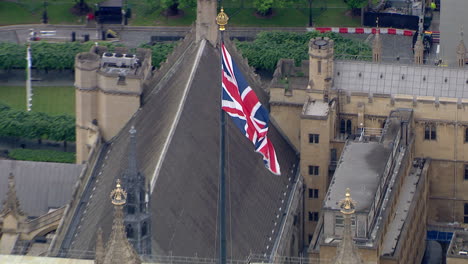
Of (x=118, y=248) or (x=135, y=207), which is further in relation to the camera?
(x=135, y=207)

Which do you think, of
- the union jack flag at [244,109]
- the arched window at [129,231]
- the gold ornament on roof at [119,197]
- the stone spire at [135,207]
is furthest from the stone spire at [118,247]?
the union jack flag at [244,109]

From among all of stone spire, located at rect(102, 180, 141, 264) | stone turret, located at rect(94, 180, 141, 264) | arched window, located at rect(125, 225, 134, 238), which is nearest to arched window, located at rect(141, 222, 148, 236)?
arched window, located at rect(125, 225, 134, 238)

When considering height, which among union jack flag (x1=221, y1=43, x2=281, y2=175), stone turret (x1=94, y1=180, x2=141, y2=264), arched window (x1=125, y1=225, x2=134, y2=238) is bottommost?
arched window (x1=125, y1=225, x2=134, y2=238)

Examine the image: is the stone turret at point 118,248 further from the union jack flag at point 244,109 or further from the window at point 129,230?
the union jack flag at point 244,109

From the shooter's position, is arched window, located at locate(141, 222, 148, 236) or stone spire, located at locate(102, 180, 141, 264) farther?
arched window, located at locate(141, 222, 148, 236)

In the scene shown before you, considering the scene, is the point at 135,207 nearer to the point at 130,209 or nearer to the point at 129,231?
the point at 130,209

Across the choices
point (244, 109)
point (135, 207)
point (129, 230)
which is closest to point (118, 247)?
point (135, 207)

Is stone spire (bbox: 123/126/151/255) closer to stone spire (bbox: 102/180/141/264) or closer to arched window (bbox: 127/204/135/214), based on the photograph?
arched window (bbox: 127/204/135/214)

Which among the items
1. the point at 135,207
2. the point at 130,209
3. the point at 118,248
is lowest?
the point at 118,248

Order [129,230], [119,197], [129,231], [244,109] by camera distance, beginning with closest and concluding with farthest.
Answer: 1. [119,197]
2. [244,109]
3. [129,230]
4. [129,231]
